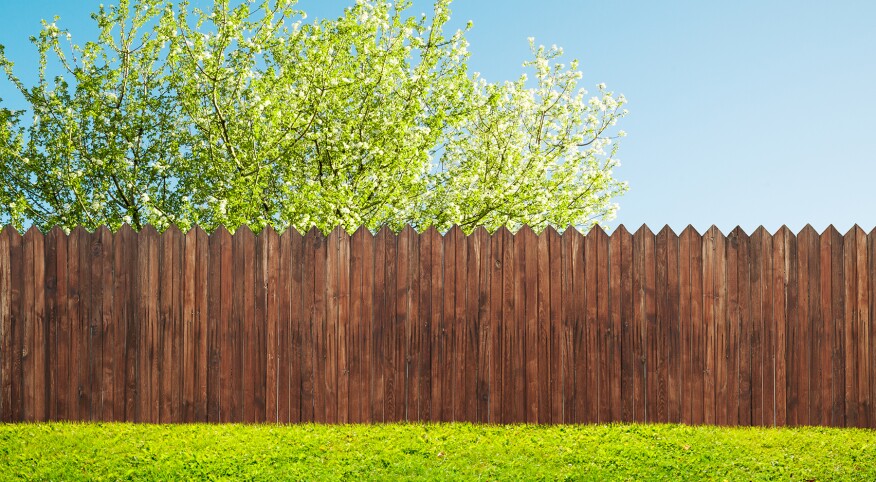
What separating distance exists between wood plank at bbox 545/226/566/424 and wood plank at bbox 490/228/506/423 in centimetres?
47

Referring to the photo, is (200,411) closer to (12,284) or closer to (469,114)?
(12,284)

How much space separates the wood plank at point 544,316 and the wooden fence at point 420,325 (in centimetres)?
1

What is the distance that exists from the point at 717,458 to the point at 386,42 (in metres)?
8.57

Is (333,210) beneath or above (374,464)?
above

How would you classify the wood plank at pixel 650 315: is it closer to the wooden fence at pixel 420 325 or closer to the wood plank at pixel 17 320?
the wooden fence at pixel 420 325

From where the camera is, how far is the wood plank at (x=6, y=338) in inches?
318

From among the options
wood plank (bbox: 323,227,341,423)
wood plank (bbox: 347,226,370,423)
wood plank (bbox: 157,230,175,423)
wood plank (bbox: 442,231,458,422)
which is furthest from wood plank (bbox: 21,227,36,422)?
wood plank (bbox: 442,231,458,422)

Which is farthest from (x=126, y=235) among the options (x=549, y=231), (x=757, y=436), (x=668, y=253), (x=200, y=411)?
(x=757, y=436)

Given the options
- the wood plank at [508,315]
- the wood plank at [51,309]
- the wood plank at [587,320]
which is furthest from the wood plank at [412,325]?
the wood plank at [51,309]

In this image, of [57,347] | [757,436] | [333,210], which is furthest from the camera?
[333,210]

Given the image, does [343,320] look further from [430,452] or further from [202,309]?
[430,452]

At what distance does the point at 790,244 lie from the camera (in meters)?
8.04

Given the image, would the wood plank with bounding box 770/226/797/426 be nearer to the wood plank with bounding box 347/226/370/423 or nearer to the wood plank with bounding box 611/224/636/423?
the wood plank with bounding box 611/224/636/423

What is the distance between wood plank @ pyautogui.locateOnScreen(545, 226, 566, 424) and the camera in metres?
7.73
